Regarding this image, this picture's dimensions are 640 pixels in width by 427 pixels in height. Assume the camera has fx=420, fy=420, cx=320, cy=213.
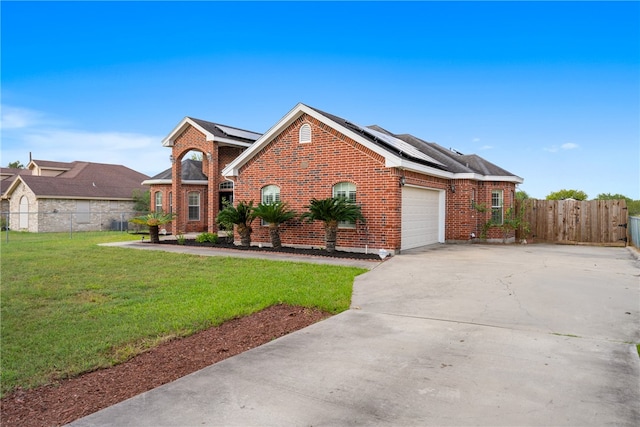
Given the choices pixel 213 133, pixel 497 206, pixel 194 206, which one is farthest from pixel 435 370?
pixel 194 206

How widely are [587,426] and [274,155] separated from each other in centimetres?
1367

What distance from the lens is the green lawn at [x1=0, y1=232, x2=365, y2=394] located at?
5055 mm

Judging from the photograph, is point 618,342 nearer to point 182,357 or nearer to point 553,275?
point 553,275

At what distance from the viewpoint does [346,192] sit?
14.3 meters

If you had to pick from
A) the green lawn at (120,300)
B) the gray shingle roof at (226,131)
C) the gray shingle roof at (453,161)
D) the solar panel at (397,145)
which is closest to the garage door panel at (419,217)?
the solar panel at (397,145)

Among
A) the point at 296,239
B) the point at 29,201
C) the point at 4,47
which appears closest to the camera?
the point at 4,47

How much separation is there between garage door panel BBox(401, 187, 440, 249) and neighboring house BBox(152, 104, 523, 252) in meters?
0.04

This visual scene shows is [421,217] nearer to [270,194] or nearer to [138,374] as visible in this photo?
[270,194]

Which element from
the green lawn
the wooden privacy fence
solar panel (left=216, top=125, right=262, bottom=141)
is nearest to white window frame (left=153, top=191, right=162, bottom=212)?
solar panel (left=216, top=125, right=262, bottom=141)

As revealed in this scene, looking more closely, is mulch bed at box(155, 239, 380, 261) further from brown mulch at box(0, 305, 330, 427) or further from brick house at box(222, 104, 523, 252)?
brown mulch at box(0, 305, 330, 427)

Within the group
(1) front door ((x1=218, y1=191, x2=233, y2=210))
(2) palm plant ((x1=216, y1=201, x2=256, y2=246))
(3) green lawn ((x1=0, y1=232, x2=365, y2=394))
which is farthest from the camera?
(1) front door ((x1=218, y1=191, x2=233, y2=210))

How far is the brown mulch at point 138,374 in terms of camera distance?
12.3ft

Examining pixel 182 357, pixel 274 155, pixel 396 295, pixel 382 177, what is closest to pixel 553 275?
pixel 396 295

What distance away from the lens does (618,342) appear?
5.45 metres
